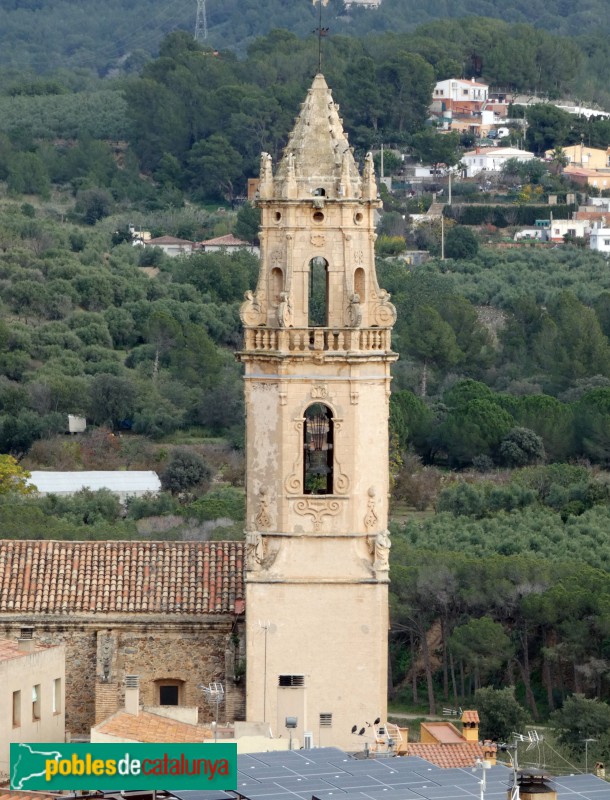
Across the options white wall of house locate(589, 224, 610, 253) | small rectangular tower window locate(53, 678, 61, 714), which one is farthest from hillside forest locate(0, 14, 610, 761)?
small rectangular tower window locate(53, 678, 61, 714)

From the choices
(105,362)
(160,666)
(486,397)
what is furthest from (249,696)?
(105,362)

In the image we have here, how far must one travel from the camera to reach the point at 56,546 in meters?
33.2

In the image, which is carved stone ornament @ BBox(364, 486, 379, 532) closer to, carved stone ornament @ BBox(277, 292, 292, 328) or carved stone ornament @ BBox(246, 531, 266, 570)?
carved stone ornament @ BBox(246, 531, 266, 570)

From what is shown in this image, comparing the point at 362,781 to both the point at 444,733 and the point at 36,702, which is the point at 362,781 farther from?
the point at 444,733

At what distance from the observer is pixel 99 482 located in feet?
195

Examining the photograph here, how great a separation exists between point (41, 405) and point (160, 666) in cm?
3759

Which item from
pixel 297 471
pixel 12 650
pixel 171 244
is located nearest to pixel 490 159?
pixel 171 244

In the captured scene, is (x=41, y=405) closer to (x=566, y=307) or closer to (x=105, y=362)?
(x=105, y=362)

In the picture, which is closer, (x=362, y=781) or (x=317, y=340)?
(x=362, y=781)

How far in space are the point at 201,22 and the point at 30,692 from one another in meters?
168

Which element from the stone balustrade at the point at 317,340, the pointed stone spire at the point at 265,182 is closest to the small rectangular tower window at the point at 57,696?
the stone balustrade at the point at 317,340

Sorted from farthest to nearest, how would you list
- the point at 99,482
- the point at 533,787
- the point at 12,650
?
the point at 99,482 < the point at 12,650 < the point at 533,787

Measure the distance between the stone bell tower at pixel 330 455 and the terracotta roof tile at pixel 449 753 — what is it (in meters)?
0.62

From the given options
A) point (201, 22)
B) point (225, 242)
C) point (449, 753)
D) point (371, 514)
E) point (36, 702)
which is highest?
A: point (201, 22)
